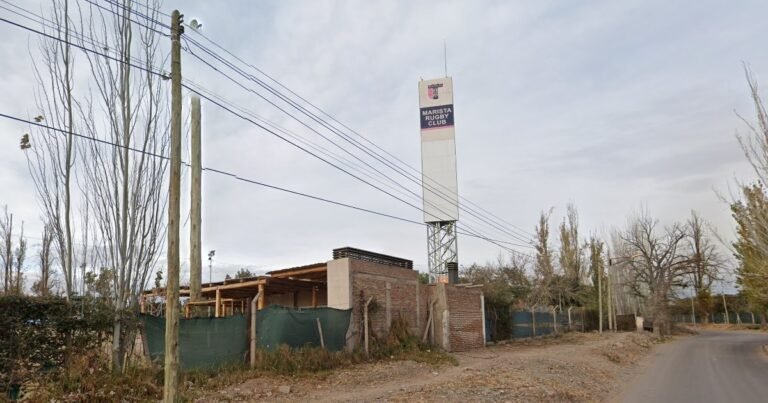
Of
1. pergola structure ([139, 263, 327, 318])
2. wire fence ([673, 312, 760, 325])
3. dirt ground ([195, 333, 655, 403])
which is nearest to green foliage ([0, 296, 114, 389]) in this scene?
dirt ground ([195, 333, 655, 403])

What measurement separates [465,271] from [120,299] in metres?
38.7

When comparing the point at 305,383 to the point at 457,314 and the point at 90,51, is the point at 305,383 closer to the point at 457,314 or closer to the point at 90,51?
the point at 90,51

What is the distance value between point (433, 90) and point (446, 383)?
99.3 feet

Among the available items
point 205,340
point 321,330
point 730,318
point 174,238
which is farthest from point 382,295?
point 730,318

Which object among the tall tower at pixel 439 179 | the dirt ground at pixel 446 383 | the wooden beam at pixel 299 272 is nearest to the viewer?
the dirt ground at pixel 446 383

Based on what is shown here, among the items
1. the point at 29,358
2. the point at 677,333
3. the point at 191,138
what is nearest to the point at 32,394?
the point at 29,358

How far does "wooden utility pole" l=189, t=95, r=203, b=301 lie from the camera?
1112 centimetres

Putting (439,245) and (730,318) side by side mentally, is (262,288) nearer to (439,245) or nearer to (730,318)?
(439,245)

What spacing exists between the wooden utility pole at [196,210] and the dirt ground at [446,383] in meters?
2.71

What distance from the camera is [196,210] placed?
11922mm

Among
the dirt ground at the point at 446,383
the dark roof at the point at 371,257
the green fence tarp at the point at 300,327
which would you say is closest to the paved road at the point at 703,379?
the dirt ground at the point at 446,383

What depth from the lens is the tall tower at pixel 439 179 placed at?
125 feet

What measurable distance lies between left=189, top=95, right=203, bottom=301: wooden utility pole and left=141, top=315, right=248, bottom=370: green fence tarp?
3.39 meters

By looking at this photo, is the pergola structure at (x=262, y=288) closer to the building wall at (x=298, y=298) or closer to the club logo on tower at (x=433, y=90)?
the building wall at (x=298, y=298)
